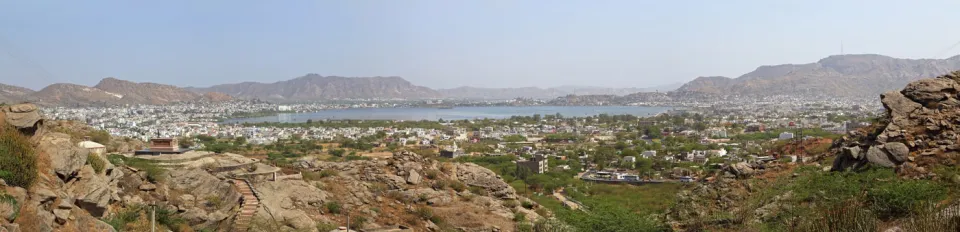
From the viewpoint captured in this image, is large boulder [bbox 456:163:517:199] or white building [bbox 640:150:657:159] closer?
large boulder [bbox 456:163:517:199]

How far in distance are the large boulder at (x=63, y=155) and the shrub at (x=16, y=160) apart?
0.55m

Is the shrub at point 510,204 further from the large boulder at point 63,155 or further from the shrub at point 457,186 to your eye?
the large boulder at point 63,155

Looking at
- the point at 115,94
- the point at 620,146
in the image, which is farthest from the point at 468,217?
the point at 115,94

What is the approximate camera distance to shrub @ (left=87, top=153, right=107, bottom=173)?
10211 mm

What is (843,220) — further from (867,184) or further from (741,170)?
(741,170)

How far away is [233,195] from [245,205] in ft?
2.38

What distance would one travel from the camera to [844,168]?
11.7m

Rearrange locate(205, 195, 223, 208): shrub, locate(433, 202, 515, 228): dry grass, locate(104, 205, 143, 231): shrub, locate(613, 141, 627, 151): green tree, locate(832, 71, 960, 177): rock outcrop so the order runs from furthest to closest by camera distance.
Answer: locate(613, 141, 627, 151): green tree < locate(433, 202, 515, 228): dry grass < locate(205, 195, 223, 208): shrub < locate(832, 71, 960, 177): rock outcrop < locate(104, 205, 143, 231): shrub

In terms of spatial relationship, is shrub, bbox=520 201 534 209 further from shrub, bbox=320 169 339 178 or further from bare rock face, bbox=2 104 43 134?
bare rock face, bbox=2 104 43 134

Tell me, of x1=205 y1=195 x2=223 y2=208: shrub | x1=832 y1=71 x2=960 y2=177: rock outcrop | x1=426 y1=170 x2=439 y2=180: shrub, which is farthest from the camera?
x1=426 y1=170 x2=439 y2=180: shrub

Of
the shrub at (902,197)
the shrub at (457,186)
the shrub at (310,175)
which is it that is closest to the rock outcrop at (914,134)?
the shrub at (902,197)

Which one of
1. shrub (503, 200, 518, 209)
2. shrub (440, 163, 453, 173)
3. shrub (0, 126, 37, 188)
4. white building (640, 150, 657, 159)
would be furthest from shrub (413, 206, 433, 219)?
white building (640, 150, 657, 159)

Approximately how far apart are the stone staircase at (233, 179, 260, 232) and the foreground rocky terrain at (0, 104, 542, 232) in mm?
40

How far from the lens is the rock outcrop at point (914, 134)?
35.3 ft
